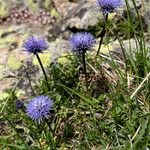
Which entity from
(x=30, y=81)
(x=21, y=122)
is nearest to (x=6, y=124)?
(x=21, y=122)

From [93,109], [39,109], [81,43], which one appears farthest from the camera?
[93,109]

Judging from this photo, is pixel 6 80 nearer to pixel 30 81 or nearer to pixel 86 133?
pixel 30 81

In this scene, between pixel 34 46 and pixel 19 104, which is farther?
pixel 19 104

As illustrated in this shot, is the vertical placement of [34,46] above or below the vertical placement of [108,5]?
below

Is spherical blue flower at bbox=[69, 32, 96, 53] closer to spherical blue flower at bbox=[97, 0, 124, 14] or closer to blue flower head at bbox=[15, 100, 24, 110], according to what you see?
spherical blue flower at bbox=[97, 0, 124, 14]

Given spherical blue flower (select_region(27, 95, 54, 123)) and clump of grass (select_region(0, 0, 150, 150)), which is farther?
clump of grass (select_region(0, 0, 150, 150))

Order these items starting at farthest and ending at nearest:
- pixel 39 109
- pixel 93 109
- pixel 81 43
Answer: pixel 93 109 < pixel 81 43 < pixel 39 109

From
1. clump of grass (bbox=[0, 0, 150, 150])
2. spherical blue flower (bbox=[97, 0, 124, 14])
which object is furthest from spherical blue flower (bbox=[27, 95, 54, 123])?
spherical blue flower (bbox=[97, 0, 124, 14])

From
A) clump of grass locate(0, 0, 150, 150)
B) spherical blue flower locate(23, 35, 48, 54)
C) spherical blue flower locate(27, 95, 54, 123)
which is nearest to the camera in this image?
spherical blue flower locate(27, 95, 54, 123)

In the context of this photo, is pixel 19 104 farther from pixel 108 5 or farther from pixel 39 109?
pixel 108 5

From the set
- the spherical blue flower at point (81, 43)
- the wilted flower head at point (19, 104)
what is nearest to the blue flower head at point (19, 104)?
the wilted flower head at point (19, 104)

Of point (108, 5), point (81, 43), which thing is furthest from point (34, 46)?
point (108, 5)

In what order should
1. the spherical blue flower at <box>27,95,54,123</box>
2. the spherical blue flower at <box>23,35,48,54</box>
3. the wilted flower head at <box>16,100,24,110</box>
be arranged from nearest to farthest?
1. the spherical blue flower at <box>27,95,54,123</box>
2. the spherical blue flower at <box>23,35,48,54</box>
3. the wilted flower head at <box>16,100,24,110</box>
